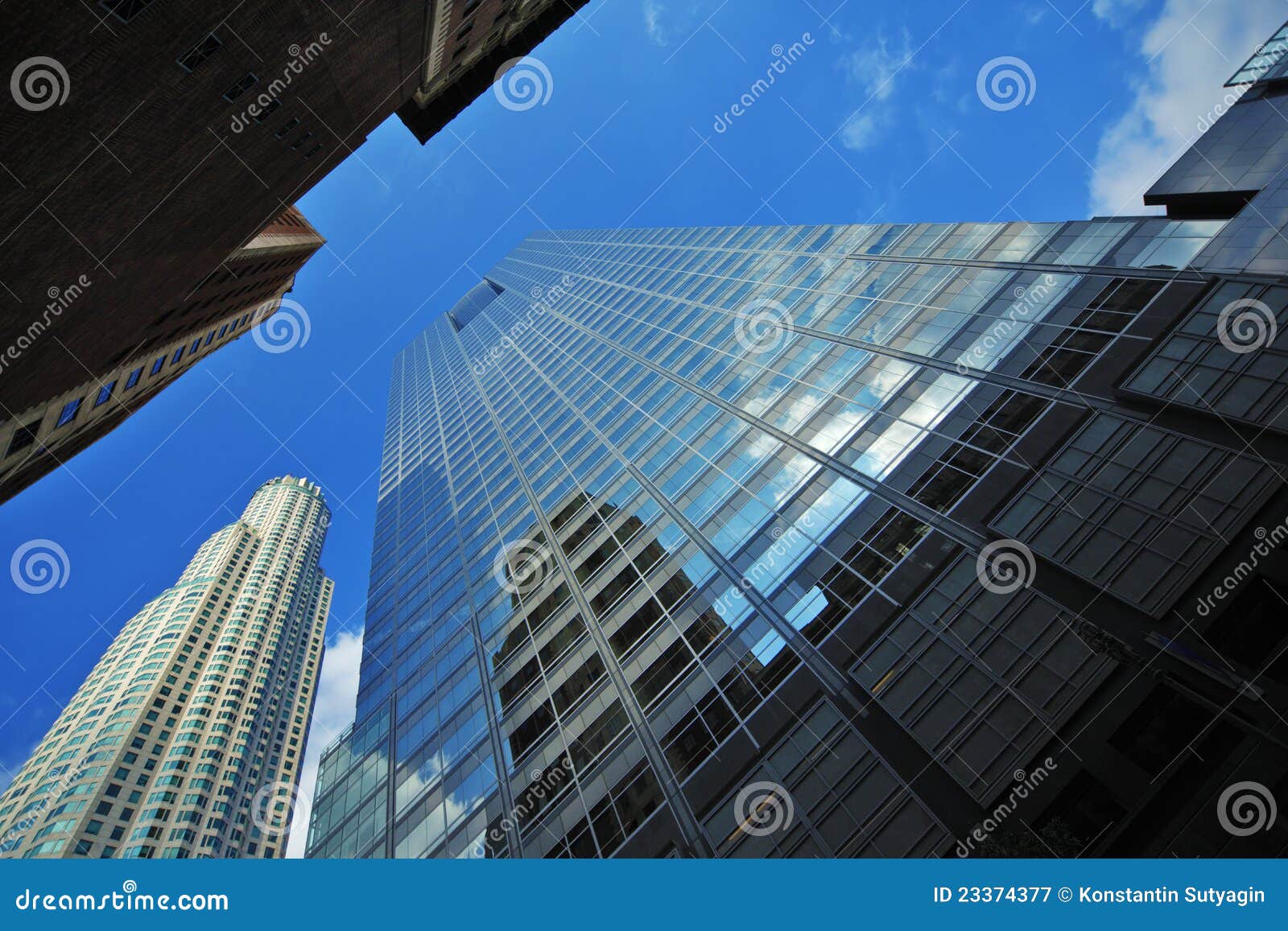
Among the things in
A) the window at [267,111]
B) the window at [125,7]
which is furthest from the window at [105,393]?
the window at [125,7]

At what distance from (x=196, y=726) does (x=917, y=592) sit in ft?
399

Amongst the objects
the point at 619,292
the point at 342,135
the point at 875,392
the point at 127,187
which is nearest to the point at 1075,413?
the point at 875,392

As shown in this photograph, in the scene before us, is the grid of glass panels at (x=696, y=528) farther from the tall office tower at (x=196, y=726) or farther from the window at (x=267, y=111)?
the tall office tower at (x=196, y=726)

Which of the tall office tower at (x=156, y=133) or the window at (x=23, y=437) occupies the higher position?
the tall office tower at (x=156, y=133)

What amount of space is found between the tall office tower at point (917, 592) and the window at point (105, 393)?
73.1 ft

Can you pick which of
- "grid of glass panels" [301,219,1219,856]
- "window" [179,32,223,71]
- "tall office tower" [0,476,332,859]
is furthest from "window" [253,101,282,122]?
"tall office tower" [0,476,332,859]

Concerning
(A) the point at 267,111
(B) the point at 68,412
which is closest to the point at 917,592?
(A) the point at 267,111

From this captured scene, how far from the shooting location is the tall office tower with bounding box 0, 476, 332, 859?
87.4m

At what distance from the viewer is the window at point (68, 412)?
2869 cm

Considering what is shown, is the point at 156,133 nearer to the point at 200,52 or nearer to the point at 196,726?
the point at 200,52

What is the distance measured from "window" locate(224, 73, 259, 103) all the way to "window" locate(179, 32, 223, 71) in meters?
2.08

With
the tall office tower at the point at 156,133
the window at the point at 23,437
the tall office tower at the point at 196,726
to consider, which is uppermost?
the tall office tower at the point at 156,133

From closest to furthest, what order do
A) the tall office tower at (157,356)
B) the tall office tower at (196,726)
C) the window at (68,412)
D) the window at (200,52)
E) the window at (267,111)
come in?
the window at (200,52) → the window at (267,111) → the tall office tower at (157,356) → the window at (68,412) → the tall office tower at (196,726)
